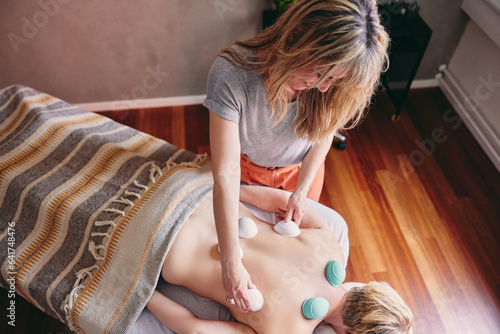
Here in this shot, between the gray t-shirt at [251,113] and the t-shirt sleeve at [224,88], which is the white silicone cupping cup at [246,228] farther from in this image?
the t-shirt sleeve at [224,88]

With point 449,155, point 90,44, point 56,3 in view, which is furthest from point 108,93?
point 449,155

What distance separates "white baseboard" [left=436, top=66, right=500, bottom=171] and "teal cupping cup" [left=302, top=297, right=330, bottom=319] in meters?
1.71

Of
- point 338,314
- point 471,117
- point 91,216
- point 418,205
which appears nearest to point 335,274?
point 338,314

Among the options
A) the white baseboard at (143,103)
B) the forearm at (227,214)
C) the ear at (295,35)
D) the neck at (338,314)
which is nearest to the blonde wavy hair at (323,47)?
the ear at (295,35)

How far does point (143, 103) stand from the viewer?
8.58ft

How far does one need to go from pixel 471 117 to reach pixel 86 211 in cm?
236

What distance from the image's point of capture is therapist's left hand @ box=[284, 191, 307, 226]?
1.42 m

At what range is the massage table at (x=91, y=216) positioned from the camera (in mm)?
1260

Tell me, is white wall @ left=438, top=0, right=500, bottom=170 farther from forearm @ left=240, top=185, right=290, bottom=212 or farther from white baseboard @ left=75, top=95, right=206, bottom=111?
white baseboard @ left=75, top=95, right=206, bottom=111

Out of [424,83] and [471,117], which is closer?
[471,117]

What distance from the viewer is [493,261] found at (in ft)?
6.33

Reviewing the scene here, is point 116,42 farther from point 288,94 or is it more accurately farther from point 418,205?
point 418,205

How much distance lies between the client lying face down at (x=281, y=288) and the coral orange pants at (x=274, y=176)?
225 mm

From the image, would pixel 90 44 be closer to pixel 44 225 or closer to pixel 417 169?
pixel 44 225
